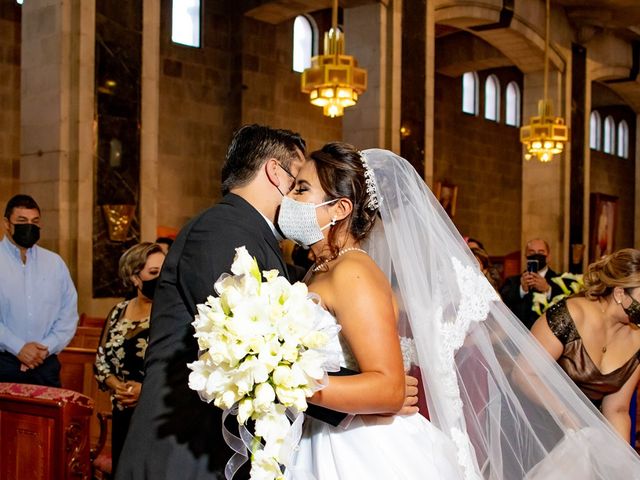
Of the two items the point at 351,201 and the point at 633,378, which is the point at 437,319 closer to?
the point at 351,201

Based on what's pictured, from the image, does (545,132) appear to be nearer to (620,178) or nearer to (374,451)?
(374,451)

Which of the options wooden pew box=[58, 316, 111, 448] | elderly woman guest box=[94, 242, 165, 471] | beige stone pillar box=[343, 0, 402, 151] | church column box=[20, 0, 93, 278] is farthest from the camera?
beige stone pillar box=[343, 0, 402, 151]

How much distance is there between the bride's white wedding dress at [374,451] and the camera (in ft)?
8.21

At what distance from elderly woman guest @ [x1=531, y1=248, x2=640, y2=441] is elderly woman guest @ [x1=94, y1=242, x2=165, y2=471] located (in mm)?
1988

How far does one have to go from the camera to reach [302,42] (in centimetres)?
1541

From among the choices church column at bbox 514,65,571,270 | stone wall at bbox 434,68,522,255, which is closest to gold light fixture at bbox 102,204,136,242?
church column at bbox 514,65,571,270

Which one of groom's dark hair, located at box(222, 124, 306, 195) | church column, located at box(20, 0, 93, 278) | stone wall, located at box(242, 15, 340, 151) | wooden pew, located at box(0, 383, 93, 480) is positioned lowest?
wooden pew, located at box(0, 383, 93, 480)

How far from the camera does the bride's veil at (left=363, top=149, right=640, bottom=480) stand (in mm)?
2770

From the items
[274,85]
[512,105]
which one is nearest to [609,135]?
[512,105]

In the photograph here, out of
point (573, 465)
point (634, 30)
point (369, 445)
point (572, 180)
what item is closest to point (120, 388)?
point (369, 445)

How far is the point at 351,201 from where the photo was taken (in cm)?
261

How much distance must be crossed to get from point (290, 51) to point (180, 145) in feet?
9.68

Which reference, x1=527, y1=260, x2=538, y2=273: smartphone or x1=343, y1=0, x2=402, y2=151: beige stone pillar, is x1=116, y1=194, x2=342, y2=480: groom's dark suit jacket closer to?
x1=527, y1=260, x2=538, y2=273: smartphone

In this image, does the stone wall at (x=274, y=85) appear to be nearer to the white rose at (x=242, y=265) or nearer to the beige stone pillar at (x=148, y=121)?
the beige stone pillar at (x=148, y=121)
